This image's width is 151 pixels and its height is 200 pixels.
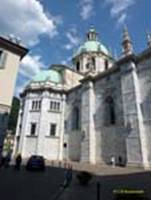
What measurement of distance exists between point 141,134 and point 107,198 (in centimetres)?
1473

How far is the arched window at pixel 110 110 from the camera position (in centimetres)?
2758

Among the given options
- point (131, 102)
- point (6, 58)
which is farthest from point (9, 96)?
point (131, 102)

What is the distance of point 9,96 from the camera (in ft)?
53.1

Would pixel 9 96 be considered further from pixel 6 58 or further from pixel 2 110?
pixel 6 58

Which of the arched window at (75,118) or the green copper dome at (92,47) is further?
the green copper dome at (92,47)

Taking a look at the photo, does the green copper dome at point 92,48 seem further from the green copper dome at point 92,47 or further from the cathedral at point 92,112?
the cathedral at point 92,112

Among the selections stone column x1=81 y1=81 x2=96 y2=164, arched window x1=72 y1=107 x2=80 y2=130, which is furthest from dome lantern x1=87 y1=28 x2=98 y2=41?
arched window x1=72 y1=107 x2=80 y2=130

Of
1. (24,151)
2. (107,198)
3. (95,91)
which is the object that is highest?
(95,91)

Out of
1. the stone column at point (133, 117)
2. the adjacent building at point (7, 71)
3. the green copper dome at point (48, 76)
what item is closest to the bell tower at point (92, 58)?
the green copper dome at point (48, 76)

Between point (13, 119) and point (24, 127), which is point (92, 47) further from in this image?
point (13, 119)

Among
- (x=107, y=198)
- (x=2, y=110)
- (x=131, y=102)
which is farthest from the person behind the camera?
(x=131, y=102)

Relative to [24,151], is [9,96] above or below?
above

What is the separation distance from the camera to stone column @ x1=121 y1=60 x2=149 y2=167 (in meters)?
22.1

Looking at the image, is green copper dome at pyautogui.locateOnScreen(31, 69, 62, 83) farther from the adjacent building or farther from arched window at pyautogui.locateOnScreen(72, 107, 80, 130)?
the adjacent building
